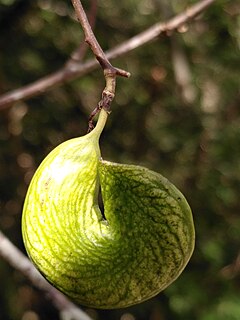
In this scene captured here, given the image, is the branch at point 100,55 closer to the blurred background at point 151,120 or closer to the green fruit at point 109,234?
the green fruit at point 109,234

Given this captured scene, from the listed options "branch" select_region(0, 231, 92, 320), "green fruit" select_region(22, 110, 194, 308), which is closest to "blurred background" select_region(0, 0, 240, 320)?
"branch" select_region(0, 231, 92, 320)

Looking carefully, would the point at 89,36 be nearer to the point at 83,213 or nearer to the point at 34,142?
the point at 83,213

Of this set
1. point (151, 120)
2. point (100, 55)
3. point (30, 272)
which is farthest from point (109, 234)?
point (151, 120)

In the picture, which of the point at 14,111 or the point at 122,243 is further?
the point at 14,111

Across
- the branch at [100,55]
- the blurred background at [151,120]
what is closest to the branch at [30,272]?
the blurred background at [151,120]

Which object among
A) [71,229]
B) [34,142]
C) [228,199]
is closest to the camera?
[71,229]

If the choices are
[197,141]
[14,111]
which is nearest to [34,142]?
[14,111]
